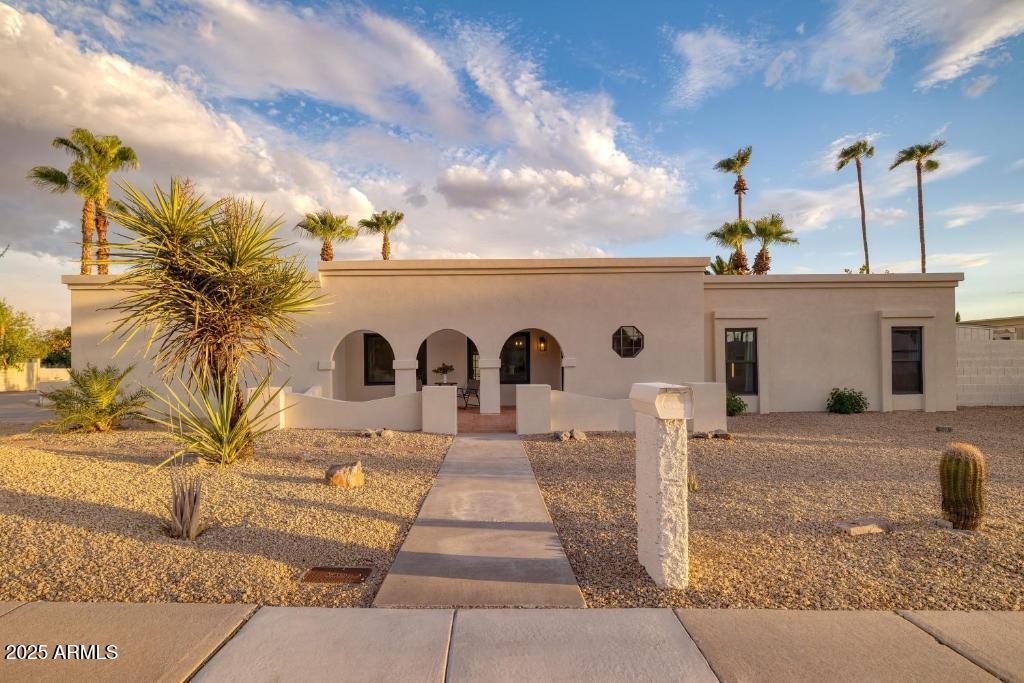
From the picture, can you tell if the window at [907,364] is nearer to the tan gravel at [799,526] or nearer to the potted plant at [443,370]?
the tan gravel at [799,526]

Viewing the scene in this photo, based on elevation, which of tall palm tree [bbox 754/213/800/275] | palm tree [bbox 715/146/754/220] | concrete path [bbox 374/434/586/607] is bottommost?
concrete path [bbox 374/434/586/607]

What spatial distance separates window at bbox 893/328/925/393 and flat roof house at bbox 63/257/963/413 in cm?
21

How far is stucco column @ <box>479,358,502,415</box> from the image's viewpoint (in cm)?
1329

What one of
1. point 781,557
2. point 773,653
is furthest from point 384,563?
point 781,557

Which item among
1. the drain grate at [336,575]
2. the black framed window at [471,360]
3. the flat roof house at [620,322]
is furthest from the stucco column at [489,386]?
the drain grate at [336,575]

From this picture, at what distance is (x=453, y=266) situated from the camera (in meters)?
A: 13.2

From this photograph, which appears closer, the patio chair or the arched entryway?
the patio chair

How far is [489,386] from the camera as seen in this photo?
1335 cm

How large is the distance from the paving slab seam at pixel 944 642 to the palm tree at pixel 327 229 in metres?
22.1

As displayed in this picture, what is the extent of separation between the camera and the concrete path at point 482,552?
12.6ft

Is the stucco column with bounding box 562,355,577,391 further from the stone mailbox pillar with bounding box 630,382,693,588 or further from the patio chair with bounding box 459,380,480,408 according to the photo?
the stone mailbox pillar with bounding box 630,382,693,588

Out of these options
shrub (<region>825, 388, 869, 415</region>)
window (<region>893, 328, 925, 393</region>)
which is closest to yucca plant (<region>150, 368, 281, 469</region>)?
shrub (<region>825, 388, 869, 415</region>)

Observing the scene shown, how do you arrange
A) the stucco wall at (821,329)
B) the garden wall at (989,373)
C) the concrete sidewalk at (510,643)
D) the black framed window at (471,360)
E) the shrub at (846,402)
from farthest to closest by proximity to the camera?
1. the black framed window at (471,360)
2. the garden wall at (989,373)
3. the stucco wall at (821,329)
4. the shrub at (846,402)
5. the concrete sidewalk at (510,643)

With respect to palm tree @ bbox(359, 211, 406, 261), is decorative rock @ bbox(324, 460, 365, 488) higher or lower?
A: lower
